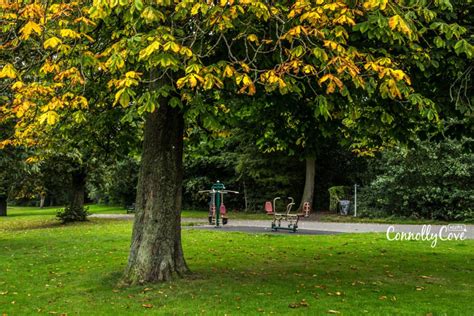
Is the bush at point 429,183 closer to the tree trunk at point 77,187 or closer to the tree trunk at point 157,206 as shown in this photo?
the tree trunk at point 77,187

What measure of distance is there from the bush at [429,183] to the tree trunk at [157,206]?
53.9ft

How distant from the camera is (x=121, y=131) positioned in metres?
10.7

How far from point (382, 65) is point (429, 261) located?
274 inches

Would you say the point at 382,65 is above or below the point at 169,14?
below

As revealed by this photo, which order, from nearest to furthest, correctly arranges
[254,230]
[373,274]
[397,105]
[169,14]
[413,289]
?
1. [169,14]
2. [397,105]
3. [413,289]
4. [373,274]
5. [254,230]

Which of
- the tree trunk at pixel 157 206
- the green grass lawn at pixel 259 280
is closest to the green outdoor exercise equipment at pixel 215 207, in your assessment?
the green grass lawn at pixel 259 280

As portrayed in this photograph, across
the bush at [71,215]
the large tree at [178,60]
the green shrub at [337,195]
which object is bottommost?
the bush at [71,215]

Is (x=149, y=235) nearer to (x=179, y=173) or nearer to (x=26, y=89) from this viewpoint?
(x=179, y=173)

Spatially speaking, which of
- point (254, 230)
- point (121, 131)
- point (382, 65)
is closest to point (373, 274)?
point (382, 65)

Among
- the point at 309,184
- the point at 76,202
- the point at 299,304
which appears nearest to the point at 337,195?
the point at 309,184

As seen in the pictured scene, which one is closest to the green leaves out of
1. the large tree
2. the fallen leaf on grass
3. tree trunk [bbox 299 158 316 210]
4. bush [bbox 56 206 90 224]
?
the large tree

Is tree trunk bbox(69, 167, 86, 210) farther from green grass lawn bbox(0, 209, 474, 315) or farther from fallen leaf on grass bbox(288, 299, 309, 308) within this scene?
fallen leaf on grass bbox(288, 299, 309, 308)

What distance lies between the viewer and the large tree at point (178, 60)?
5766 mm

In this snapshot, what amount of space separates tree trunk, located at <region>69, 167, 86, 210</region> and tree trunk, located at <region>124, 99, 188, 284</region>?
1936 centimetres
